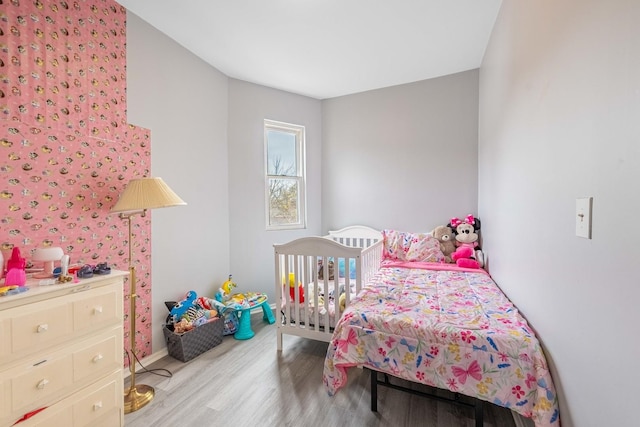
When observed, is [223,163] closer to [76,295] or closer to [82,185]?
[82,185]

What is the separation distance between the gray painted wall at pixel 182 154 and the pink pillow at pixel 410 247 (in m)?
1.79

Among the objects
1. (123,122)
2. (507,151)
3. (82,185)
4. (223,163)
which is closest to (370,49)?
(507,151)

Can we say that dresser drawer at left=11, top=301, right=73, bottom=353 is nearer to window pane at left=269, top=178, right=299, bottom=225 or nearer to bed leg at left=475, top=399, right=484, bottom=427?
bed leg at left=475, top=399, right=484, bottom=427

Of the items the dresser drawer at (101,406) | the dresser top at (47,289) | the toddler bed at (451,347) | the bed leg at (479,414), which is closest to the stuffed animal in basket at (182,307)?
the dresser drawer at (101,406)

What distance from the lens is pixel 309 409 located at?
1.57m

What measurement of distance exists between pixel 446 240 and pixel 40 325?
9.94 feet

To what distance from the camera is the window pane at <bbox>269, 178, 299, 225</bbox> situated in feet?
10.9

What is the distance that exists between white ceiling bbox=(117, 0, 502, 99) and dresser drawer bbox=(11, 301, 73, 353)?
1.98 metres

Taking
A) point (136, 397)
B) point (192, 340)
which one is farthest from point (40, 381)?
point (192, 340)

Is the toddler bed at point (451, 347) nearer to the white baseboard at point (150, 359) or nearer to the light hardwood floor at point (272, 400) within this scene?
the light hardwood floor at point (272, 400)

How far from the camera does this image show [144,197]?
5.41 feet

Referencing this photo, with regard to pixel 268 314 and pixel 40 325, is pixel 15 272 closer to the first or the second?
pixel 40 325

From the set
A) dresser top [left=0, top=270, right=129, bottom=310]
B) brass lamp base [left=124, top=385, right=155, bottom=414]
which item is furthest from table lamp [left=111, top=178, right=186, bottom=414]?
dresser top [left=0, top=270, right=129, bottom=310]

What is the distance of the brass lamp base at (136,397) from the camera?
1.59m
